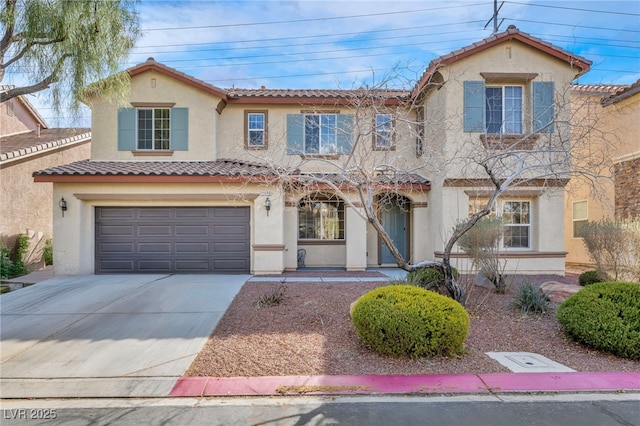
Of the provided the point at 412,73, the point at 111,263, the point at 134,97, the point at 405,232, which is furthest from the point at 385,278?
the point at 134,97

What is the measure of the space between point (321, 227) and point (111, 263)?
7592 millimetres

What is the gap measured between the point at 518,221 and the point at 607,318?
7.82 m

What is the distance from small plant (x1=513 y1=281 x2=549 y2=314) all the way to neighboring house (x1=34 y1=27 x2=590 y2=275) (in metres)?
3.66

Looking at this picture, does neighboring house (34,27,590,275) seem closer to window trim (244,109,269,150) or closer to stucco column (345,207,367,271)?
stucco column (345,207,367,271)

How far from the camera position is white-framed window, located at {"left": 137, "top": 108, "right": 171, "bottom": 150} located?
558 inches

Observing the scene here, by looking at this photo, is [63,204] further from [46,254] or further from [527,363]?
[527,363]

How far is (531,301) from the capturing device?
7.85 m

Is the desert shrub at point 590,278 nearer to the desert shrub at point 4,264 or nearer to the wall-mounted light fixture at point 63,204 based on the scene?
the wall-mounted light fixture at point 63,204

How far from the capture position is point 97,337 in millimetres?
6742

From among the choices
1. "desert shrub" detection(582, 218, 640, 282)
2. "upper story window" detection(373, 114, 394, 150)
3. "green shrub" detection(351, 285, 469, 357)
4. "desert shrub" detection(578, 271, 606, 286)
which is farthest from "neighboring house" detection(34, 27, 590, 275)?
"green shrub" detection(351, 285, 469, 357)

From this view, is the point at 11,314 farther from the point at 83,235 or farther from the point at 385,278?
the point at 385,278

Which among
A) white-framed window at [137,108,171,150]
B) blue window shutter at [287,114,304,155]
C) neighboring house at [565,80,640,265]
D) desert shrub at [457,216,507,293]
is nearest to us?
desert shrub at [457,216,507,293]

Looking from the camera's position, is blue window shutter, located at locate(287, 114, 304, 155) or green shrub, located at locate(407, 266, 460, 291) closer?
green shrub, located at locate(407, 266, 460, 291)

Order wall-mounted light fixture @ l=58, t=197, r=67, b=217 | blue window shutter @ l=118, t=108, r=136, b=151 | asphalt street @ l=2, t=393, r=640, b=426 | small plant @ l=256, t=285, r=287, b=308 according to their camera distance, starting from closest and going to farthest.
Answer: asphalt street @ l=2, t=393, r=640, b=426
small plant @ l=256, t=285, r=287, b=308
wall-mounted light fixture @ l=58, t=197, r=67, b=217
blue window shutter @ l=118, t=108, r=136, b=151
